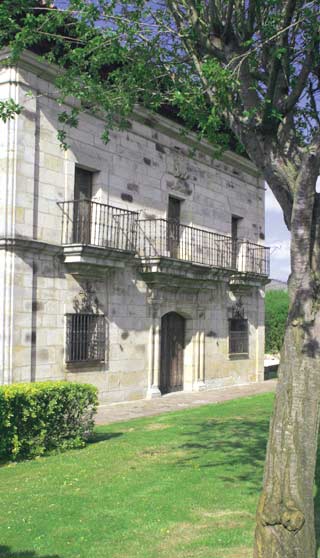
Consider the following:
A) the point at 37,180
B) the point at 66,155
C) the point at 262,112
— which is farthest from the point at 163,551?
the point at 66,155

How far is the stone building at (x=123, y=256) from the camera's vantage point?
1188 centimetres

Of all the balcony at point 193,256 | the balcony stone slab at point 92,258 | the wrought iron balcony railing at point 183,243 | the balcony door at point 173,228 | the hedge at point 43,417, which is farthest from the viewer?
the balcony door at point 173,228

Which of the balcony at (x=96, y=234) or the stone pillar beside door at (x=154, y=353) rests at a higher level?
the balcony at (x=96, y=234)

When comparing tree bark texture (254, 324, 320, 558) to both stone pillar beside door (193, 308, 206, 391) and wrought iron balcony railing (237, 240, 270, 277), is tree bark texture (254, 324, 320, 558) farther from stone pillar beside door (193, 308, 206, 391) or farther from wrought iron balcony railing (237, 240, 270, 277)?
wrought iron balcony railing (237, 240, 270, 277)

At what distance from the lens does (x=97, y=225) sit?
1361 centimetres

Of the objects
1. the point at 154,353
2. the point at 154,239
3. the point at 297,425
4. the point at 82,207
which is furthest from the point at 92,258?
the point at 297,425

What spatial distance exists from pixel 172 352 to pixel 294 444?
1258cm

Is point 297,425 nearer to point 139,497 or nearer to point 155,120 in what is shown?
point 139,497

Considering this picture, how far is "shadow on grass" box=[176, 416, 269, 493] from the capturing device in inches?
299

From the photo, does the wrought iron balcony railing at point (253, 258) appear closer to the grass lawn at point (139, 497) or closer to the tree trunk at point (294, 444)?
the grass lawn at point (139, 497)

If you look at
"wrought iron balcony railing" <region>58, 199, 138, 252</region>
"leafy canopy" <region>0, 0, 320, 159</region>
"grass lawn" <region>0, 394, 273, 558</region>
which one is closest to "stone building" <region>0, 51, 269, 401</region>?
"wrought iron balcony railing" <region>58, 199, 138, 252</region>

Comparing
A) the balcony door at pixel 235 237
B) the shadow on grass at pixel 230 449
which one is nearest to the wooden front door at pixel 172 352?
the balcony door at pixel 235 237

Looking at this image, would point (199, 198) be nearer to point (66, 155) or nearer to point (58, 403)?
point (66, 155)

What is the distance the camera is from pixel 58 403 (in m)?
9.09
